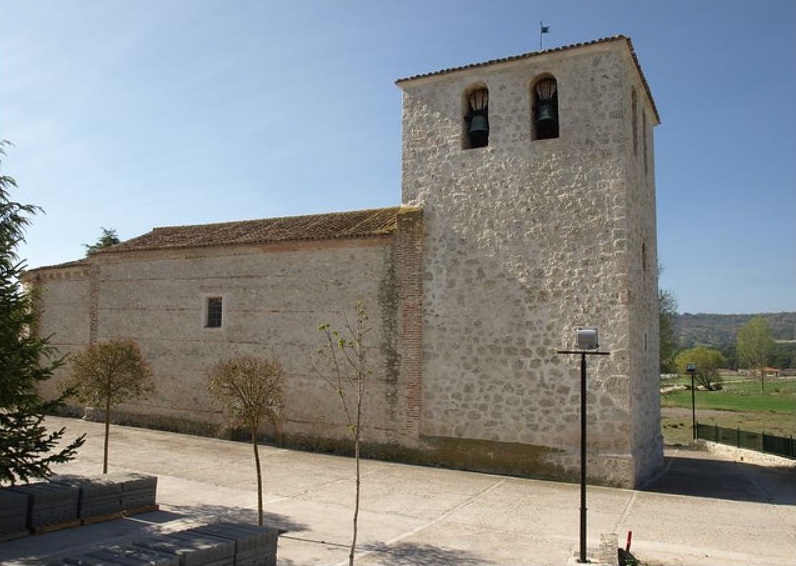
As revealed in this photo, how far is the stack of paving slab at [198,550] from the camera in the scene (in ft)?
18.5

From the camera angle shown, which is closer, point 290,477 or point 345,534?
point 345,534

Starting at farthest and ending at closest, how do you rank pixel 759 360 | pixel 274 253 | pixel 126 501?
pixel 759 360 → pixel 274 253 → pixel 126 501

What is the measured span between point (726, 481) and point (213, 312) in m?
13.8

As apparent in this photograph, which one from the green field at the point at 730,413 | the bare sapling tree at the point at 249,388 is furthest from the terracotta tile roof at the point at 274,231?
the green field at the point at 730,413

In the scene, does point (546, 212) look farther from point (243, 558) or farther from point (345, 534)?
point (243, 558)

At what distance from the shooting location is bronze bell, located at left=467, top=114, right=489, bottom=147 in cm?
1398

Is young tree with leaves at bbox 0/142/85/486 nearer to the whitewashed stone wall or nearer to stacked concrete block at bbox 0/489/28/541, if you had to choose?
stacked concrete block at bbox 0/489/28/541

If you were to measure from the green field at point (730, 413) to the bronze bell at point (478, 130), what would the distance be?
14.0m

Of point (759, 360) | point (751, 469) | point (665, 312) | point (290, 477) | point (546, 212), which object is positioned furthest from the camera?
point (759, 360)

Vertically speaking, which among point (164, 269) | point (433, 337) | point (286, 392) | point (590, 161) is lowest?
point (286, 392)

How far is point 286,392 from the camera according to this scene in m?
15.8

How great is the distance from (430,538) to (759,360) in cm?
6834

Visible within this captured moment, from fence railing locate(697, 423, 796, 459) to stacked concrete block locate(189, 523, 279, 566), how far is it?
50.9 feet

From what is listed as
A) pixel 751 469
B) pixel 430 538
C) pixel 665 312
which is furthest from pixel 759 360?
pixel 430 538
